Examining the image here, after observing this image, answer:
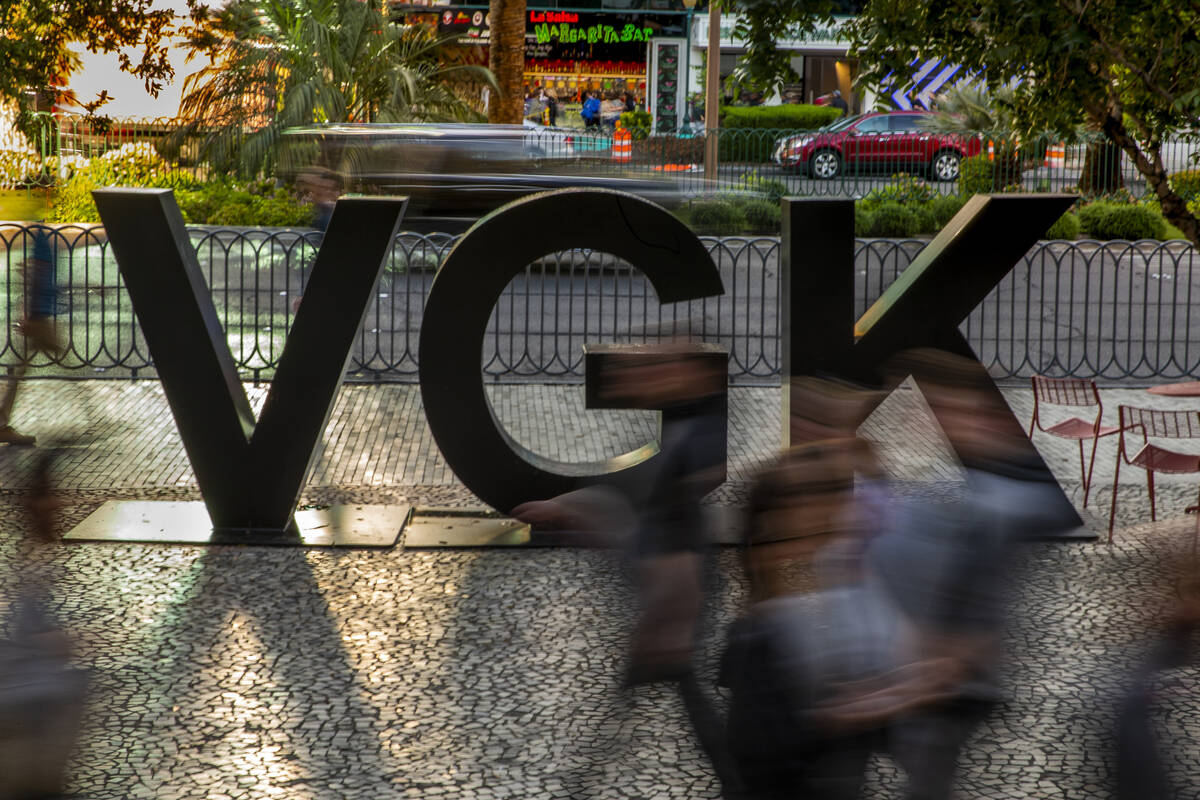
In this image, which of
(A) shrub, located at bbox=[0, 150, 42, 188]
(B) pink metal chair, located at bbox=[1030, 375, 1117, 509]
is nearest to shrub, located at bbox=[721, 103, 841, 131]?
(A) shrub, located at bbox=[0, 150, 42, 188]

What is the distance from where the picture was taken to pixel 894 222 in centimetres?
1998

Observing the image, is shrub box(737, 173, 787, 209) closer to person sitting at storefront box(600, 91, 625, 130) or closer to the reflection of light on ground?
person sitting at storefront box(600, 91, 625, 130)

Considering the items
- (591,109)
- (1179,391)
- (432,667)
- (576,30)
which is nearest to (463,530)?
(432,667)

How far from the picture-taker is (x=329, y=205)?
1067cm

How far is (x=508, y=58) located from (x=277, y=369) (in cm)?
1495

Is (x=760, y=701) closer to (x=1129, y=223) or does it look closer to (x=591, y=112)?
(x=1129, y=223)

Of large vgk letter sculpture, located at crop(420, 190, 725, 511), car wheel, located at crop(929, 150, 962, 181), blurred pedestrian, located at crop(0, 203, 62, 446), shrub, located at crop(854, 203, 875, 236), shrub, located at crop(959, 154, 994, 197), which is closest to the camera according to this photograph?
large vgk letter sculpture, located at crop(420, 190, 725, 511)

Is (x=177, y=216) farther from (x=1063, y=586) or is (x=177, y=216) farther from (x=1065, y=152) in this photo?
(x=1065, y=152)

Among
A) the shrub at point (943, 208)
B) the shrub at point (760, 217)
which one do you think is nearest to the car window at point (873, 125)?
the shrub at point (943, 208)

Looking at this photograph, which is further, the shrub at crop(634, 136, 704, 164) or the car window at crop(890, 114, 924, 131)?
the car window at crop(890, 114, 924, 131)

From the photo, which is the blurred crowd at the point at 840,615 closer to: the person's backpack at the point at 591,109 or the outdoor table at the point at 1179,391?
the outdoor table at the point at 1179,391

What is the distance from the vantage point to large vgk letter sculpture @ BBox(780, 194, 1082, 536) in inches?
277

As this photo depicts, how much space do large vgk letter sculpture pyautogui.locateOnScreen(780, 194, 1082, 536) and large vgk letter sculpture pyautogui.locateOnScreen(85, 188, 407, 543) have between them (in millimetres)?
2209

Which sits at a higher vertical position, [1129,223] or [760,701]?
[1129,223]
